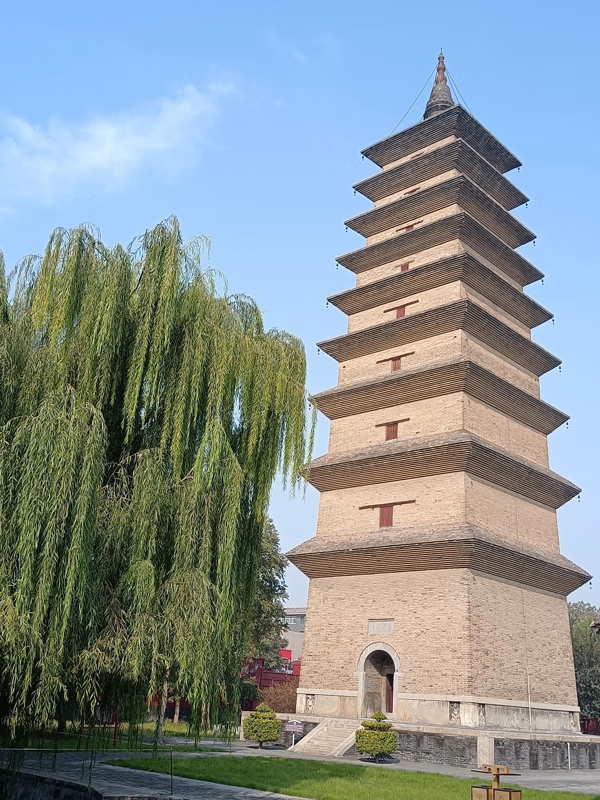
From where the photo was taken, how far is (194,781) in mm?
12086

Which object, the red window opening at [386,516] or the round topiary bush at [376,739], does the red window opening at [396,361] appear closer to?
the red window opening at [386,516]

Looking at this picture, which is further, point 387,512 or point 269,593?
point 269,593

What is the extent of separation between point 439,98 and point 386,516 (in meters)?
16.2

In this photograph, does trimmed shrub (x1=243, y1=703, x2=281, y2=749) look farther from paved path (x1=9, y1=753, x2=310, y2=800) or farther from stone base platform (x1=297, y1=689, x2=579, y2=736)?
paved path (x1=9, y1=753, x2=310, y2=800)

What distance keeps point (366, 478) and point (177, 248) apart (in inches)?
471

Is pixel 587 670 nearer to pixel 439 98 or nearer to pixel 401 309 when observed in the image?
pixel 401 309

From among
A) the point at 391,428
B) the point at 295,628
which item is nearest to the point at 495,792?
the point at 391,428

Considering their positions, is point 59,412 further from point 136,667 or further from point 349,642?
point 349,642

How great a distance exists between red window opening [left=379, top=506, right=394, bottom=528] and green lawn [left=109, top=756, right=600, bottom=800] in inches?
242

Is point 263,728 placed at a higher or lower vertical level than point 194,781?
higher

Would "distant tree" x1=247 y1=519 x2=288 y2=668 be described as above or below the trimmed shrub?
above

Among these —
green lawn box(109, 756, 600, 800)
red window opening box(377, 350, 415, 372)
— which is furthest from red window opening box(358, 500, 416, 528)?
green lawn box(109, 756, 600, 800)

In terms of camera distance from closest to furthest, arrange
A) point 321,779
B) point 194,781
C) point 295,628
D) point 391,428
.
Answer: point 194,781 < point 321,779 < point 391,428 < point 295,628

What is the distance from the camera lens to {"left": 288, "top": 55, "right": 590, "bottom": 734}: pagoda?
17.3 meters
